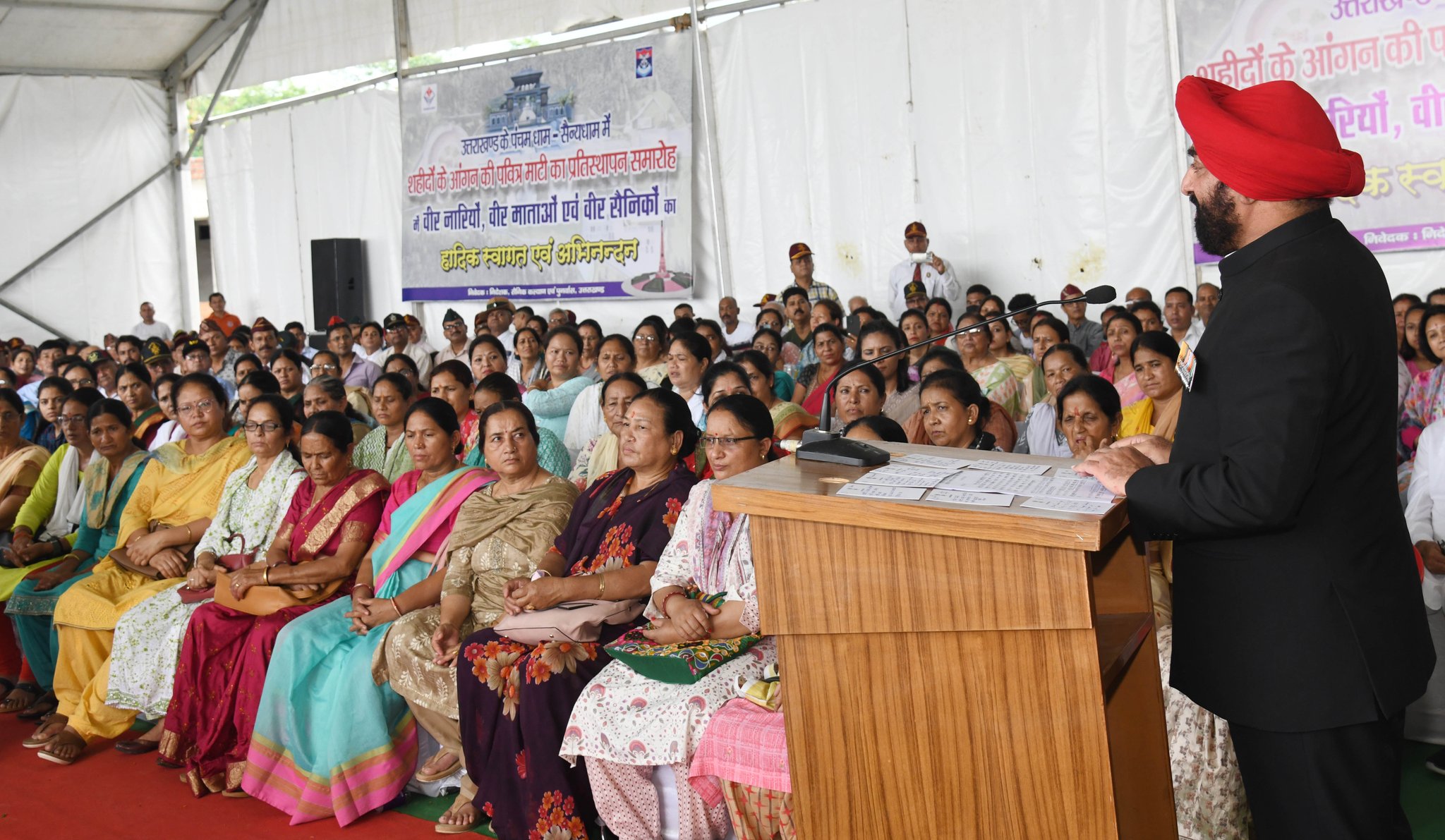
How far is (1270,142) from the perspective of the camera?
1.38 meters

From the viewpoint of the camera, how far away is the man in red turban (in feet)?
4.43

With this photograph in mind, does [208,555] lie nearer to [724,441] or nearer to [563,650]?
[563,650]

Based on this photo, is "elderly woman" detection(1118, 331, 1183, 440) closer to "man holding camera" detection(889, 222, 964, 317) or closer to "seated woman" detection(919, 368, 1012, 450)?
"seated woman" detection(919, 368, 1012, 450)

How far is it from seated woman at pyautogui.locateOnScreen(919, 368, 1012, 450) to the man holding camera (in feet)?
12.9

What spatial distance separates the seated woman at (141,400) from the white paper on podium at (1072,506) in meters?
4.86

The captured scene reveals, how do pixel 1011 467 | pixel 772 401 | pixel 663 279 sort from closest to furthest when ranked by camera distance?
pixel 1011 467 < pixel 772 401 < pixel 663 279

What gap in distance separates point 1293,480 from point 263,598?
9.72 feet

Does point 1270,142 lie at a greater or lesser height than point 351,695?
greater


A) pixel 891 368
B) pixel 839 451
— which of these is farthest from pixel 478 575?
pixel 891 368

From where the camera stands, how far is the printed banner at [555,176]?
8.93m

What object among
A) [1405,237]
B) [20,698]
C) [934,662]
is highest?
[1405,237]

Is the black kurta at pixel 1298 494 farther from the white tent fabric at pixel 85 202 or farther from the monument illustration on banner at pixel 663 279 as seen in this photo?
the white tent fabric at pixel 85 202

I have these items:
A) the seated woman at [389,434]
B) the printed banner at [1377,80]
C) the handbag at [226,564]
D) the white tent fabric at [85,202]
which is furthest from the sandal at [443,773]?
the white tent fabric at [85,202]

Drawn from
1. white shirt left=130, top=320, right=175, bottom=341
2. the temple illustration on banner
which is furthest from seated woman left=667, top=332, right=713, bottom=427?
white shirt left=130, top=320, right=175, bottom=341
